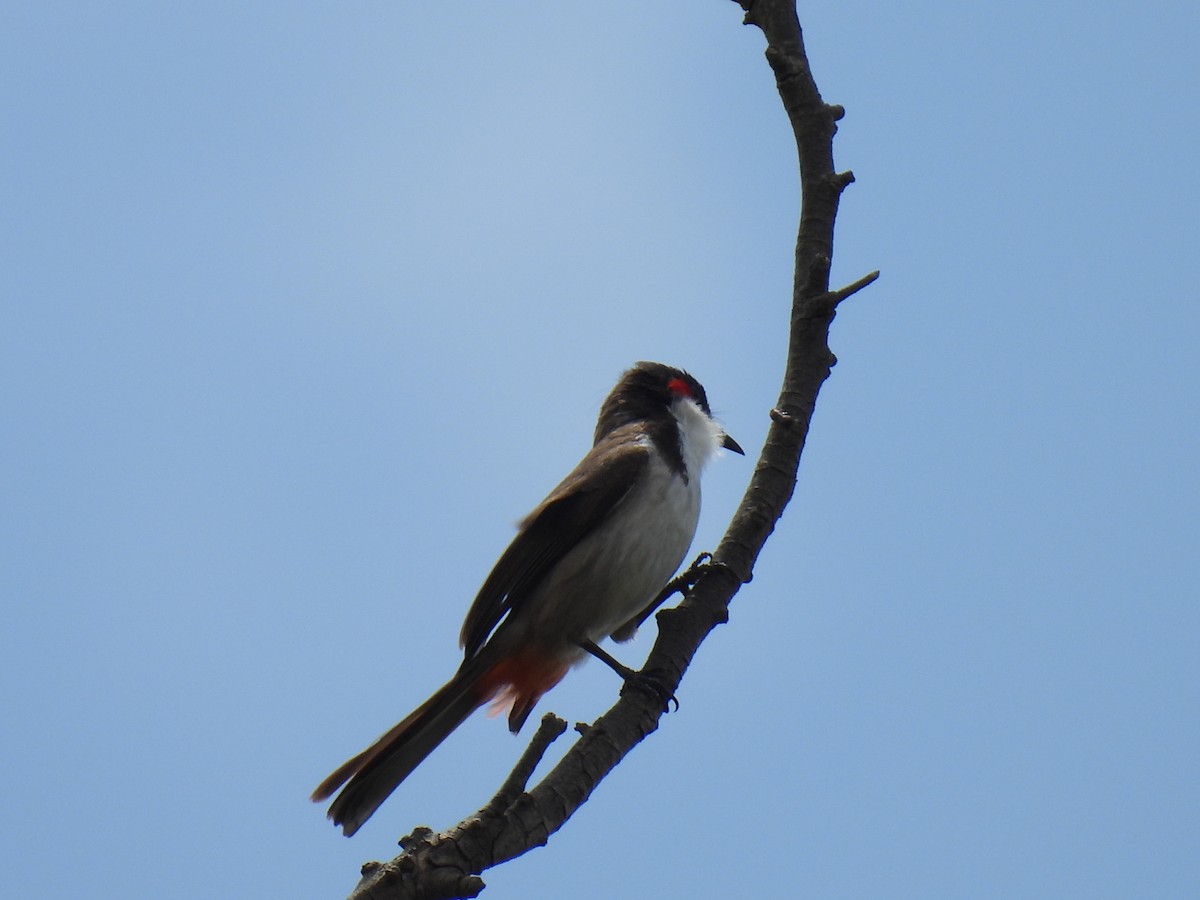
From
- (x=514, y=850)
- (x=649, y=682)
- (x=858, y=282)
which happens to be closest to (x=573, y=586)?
(x=649, y=682)

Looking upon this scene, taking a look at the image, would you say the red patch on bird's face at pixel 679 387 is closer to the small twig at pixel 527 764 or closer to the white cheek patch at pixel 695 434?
the white cheek patch at pixel 695 434

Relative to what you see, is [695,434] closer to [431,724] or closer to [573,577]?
[573,577]

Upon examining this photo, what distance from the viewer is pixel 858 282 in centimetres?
452

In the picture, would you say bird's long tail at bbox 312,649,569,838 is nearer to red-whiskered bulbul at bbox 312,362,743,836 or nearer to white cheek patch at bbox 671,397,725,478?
red-whiskered bulbul at bbox 312,362,743,836

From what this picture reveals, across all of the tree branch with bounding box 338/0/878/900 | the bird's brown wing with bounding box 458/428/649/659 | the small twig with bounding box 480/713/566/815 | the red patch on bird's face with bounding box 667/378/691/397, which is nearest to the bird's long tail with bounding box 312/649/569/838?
the bird's brown wing with bounding box 458/428/649/659

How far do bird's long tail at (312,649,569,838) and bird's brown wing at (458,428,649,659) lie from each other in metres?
0.18

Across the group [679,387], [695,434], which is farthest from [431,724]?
[679,387]

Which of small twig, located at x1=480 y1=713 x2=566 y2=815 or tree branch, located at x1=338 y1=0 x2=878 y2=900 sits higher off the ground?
tree branch, located at x1=338 y1=0 x2=878 y2=900

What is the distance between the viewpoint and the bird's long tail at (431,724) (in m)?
4.83

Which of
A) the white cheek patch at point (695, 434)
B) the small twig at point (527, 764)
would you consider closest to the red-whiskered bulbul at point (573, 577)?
the white cheek patch at point (695, 434)

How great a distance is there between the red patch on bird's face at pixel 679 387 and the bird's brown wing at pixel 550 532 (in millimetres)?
1032

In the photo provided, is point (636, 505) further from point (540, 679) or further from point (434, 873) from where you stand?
point (434, 873)

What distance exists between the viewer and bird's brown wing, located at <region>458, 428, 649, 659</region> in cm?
578

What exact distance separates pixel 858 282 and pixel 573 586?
1997mm
